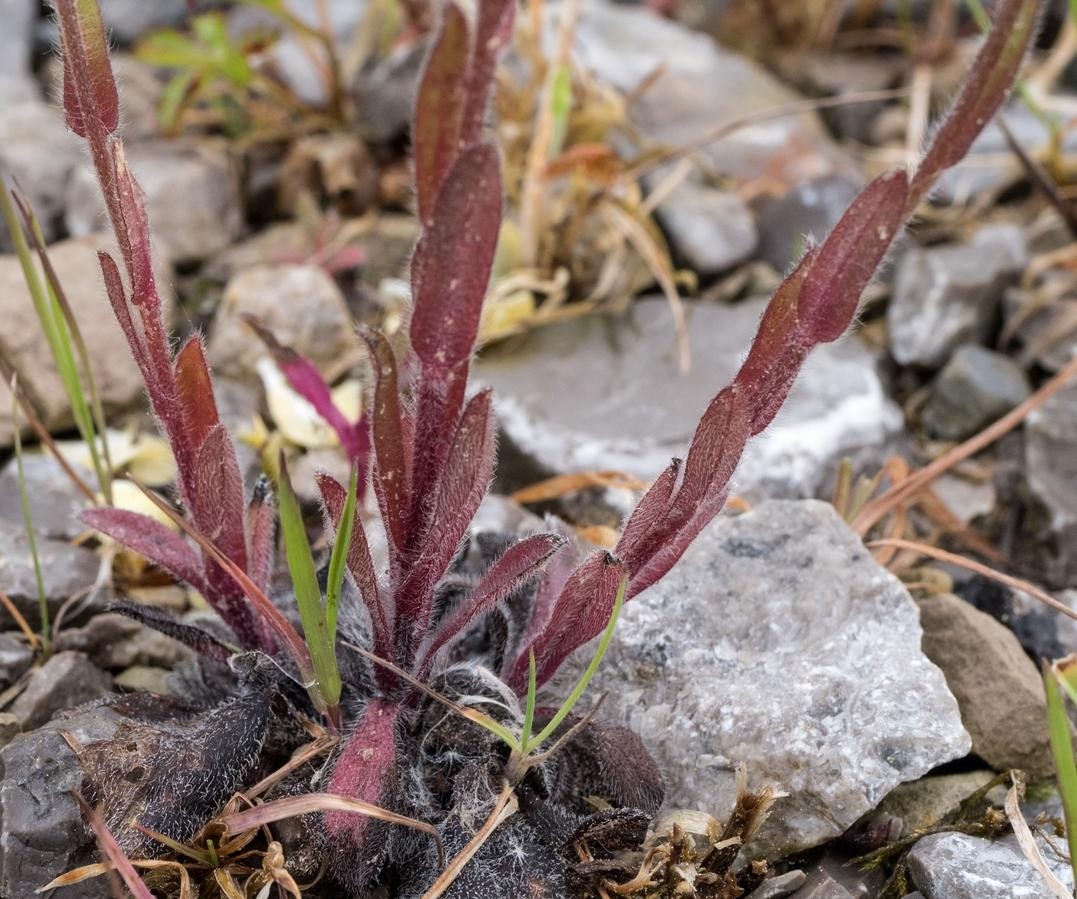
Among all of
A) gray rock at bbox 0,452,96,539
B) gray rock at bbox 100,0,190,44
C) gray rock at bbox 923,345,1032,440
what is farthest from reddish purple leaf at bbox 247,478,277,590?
gray rock at bbox 100,0,190,44

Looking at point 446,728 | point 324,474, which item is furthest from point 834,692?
point 324,474

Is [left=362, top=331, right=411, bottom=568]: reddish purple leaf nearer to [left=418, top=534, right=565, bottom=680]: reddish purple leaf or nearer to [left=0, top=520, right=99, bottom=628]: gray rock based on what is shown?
[left=418, top=534, right=565, bottom=680]: reddish purple leaf

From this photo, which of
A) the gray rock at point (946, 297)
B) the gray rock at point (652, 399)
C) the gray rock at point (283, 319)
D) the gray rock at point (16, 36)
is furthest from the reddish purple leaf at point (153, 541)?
the gray rock at point (16, 36)

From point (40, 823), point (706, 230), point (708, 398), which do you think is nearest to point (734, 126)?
point (706, 230)

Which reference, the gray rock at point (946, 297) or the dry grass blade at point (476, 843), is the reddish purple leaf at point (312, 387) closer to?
the dry grass blade at point (476, 843)

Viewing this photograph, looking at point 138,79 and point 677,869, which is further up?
point 138,79

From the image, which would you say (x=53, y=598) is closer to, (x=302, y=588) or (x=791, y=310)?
(x=302, y=588)

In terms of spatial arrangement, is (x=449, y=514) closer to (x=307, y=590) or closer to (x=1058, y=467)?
(x=307, y=590)
